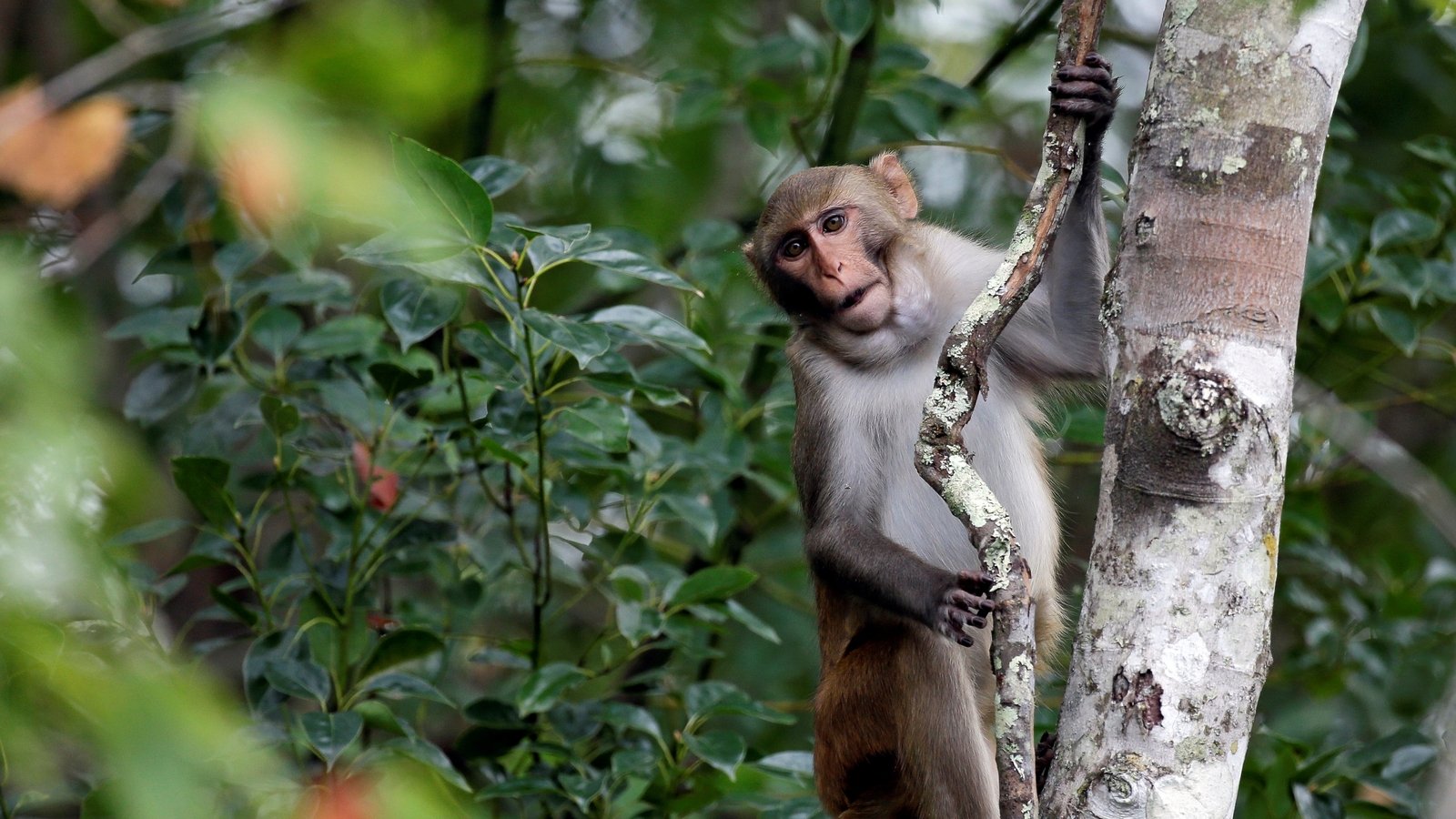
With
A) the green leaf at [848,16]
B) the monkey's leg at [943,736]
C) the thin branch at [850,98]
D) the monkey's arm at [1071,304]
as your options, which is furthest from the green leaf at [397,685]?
the green leaf at [848,16]

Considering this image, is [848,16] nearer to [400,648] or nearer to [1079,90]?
[1079,90]

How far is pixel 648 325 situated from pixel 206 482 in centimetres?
157

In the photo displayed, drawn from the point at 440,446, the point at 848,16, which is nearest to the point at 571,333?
the point at 440,446

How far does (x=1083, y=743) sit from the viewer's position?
2943 millimetres

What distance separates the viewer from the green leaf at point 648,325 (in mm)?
4344

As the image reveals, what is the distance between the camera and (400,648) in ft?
15.2

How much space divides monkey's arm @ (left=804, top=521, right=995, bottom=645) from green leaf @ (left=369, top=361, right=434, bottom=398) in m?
1.46

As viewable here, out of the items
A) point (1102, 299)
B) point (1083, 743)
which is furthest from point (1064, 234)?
point (1083, 743)

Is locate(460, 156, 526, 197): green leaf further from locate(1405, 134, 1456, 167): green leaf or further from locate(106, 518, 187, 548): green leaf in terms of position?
locate(1405, 134, 1456, 167): green leaf

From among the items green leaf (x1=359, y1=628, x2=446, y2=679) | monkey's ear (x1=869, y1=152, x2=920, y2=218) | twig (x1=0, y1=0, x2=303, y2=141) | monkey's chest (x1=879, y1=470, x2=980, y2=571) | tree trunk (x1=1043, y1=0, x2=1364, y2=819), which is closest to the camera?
twig (x1=0, y1=0, x2=303, y2=141)

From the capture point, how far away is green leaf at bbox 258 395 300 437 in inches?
181

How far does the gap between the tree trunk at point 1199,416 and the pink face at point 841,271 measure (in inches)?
60.5

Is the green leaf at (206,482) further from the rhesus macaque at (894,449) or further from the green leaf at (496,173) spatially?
the rhesus macaque at (894,449)

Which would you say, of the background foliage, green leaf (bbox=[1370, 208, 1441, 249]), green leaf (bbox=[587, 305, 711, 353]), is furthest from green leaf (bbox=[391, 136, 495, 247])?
green leaf (bbox=[1370, 208, 1441, 249])
